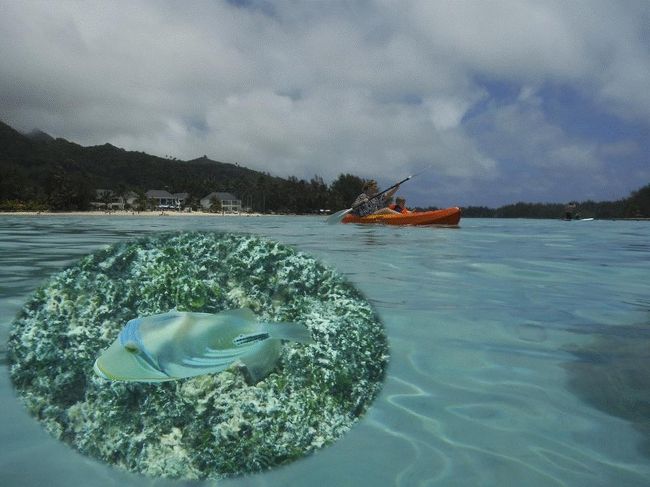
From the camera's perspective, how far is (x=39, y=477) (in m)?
1.97

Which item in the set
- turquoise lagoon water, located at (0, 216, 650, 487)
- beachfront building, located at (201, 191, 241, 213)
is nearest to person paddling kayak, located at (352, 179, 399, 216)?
turquoise lagoon water, located at (0, 216, 650, 487)

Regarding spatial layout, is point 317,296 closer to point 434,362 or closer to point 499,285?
point 434,362

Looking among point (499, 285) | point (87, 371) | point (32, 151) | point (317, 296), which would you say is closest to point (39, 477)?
point (87, 371)

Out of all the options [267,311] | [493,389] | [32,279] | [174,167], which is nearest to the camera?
[267,311]

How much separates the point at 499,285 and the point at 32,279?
5517mm

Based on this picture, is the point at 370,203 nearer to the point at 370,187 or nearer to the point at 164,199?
the point at 370,187

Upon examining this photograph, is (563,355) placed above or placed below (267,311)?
below

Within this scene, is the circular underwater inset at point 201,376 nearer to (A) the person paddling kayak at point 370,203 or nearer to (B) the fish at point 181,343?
(B) the fish at point 181,343

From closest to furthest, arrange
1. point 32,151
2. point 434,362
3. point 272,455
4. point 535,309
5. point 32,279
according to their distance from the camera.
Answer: point 272,455 < point 434,362 < point 535,309 < point 32,279 < point 32,151

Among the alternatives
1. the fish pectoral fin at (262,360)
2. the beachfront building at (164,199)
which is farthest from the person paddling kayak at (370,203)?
the beachfront building at (164,199)

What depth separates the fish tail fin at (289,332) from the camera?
4.64 feet

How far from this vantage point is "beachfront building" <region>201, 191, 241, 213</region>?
117 metres

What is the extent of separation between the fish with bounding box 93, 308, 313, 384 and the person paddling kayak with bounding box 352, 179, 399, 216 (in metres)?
19.5

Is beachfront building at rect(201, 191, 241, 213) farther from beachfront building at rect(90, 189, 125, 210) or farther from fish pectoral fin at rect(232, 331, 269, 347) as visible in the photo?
fish pectoral fin at rect(232, 331, 269, 347)
